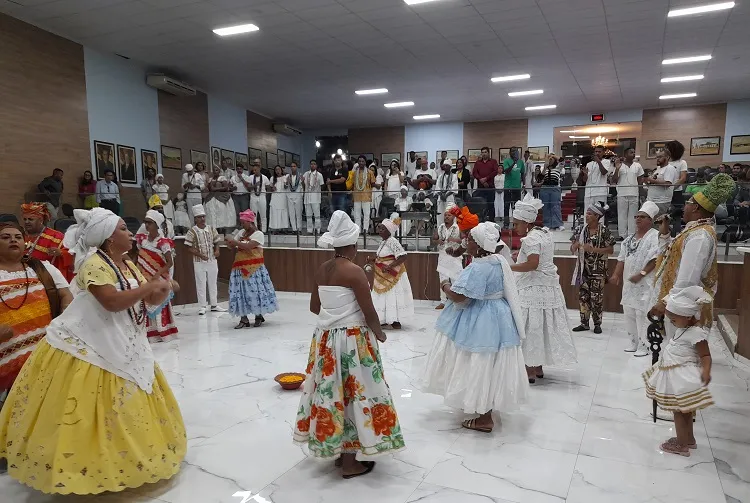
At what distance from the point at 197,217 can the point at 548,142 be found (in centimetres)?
1451

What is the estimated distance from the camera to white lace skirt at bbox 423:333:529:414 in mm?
3375

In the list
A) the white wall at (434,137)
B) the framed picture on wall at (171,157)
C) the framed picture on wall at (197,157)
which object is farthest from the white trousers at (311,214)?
the white wall at (434,137)

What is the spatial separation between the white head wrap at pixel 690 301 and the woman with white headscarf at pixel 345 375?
70.8 inches

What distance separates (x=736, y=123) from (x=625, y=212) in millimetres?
12014

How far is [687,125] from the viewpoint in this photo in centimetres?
1642

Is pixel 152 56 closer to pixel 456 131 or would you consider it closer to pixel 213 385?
pixel 213 385

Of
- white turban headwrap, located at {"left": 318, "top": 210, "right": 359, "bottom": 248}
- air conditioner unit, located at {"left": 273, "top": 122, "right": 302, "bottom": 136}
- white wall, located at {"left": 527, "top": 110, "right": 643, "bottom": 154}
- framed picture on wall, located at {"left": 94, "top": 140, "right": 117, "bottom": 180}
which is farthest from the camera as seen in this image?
air conditioner unit, located at {"left": 273, "top": 122, "right": 302, "bottom": 136}

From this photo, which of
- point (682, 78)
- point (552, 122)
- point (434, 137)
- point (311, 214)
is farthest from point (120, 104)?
point (682, 78)

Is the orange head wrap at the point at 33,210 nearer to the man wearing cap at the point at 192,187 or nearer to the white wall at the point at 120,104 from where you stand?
the man wearing cap at the point at 192,187

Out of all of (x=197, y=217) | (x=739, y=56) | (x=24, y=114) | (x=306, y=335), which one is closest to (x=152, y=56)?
(x=24, y=114)

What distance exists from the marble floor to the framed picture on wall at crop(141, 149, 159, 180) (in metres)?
8.78

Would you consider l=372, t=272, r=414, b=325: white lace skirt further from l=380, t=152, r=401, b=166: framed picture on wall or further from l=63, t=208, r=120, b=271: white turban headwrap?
l=380, t=152, r=401, b=166: framed picture on wall

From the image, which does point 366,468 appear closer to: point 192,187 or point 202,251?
point 202,251

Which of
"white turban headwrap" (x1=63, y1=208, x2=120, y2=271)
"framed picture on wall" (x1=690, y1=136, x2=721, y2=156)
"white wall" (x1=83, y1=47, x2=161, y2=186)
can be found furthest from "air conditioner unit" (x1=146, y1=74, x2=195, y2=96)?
"framed picture on wall" (x1=690, y1=136, x2=721, y2=156)
